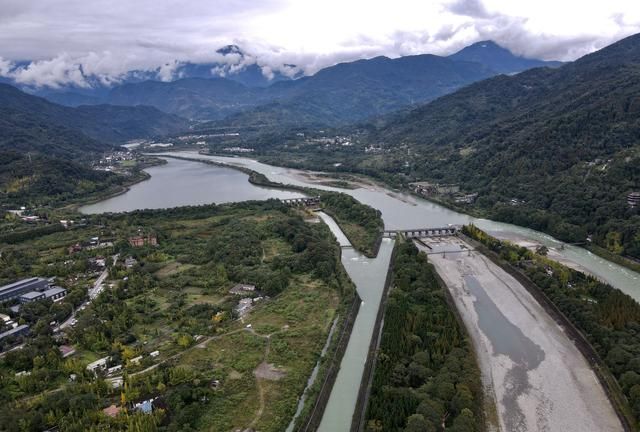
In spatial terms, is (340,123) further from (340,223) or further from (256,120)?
(340,223)

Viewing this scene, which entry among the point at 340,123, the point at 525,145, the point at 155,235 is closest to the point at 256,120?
the point at 340,123

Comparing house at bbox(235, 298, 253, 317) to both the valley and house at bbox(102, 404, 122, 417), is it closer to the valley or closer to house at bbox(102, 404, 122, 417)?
the valley

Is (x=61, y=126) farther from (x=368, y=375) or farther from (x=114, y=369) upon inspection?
(x=368, y=375)

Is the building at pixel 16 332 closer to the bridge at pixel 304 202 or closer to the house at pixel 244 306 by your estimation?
the house at pixel 244 306

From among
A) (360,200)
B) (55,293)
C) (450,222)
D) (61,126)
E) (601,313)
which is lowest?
(55,293)

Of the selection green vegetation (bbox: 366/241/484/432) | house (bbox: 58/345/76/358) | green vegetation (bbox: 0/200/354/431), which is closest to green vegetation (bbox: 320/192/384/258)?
green vegetation (bbox: 0/200/354/431)

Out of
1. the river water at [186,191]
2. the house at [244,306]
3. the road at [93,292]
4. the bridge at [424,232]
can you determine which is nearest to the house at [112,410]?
the road at [93,292]

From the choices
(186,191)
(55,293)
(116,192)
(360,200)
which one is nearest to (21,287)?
(55,293)
